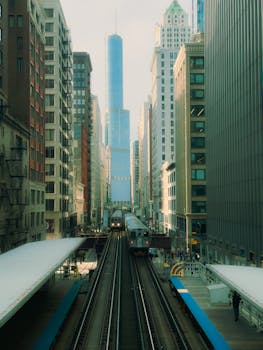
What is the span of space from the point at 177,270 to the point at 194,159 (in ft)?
129

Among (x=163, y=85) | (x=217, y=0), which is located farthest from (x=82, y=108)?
(x=217, y=0)

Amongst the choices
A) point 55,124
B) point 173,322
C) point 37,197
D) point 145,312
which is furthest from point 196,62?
point 173,322

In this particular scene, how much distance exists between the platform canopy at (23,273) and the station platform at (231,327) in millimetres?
9588

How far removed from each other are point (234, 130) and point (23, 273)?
31.2 meters

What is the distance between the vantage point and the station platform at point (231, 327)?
68.4ft

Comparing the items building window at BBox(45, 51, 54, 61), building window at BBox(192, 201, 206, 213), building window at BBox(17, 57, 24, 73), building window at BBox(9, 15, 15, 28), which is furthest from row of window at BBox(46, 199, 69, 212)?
building window at BBox(9, 15, 15, 28)

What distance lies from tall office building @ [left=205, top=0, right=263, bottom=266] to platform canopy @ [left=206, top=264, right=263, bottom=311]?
15.0 metres

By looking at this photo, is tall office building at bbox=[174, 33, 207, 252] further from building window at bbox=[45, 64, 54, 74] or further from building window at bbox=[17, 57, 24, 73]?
building window at bbox=[17, 57, 24, 73]

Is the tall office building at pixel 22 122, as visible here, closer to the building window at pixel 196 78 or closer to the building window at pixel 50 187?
the building window at pixel 50 187

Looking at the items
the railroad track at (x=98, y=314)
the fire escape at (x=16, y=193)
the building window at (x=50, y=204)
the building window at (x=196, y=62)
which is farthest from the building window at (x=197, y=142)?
the fire escape at (x=16, y=193)

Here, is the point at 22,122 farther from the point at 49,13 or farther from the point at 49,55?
the point at 49,13

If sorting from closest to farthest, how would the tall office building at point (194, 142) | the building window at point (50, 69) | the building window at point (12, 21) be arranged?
the building window at point (12, 21) < the building window at point (50, 69) < the tall office building at point (194, 142)

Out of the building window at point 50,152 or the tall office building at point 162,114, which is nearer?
the building window at point 50,152

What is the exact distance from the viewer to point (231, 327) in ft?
77.6
